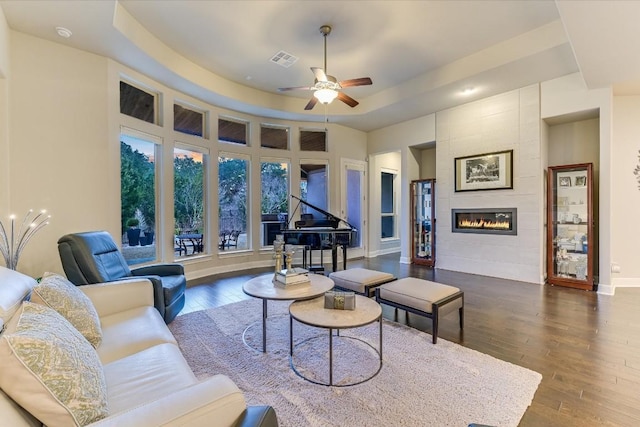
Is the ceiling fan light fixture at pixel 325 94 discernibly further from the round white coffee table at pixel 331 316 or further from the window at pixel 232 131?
the window at pixel 232 131

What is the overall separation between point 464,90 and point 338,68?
7.16ft

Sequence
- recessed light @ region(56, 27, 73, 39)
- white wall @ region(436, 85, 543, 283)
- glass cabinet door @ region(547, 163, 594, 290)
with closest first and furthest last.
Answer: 1. recessed light @ region(56, 27, 73, 39)
2. glass cabinet door @ region(547, 163, 594, 290)
3. white wall @ region(436, 85, 543, 283)

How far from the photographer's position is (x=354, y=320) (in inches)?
84.3

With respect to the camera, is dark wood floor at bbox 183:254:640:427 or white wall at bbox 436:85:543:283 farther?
white wall at bbox 436:85:543:283

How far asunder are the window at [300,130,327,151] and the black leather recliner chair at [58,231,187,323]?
4291mm

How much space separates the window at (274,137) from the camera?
6.44 meters

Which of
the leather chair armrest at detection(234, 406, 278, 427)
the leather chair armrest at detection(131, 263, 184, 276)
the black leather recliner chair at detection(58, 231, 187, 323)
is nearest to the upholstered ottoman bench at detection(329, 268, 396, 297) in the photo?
the black leather recliner chair at detection(58, 231, 187, 323)

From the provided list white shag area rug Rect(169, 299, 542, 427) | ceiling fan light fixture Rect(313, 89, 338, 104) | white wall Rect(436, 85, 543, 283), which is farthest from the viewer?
white wall Rect(436, 85, 543, 283)

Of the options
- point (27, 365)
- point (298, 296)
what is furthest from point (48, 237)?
point (27, 365)

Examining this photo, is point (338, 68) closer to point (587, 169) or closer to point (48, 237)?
point (587, 169)

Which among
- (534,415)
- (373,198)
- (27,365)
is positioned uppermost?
(373,198)

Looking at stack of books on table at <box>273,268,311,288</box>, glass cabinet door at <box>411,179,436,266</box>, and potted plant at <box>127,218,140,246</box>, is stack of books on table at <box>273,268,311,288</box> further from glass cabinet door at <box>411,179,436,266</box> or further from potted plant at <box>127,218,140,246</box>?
glass cabinet door at <box>411,179,436,266</box>

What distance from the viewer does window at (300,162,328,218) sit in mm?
6938

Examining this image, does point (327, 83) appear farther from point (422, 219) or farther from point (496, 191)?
point (422, 219)
